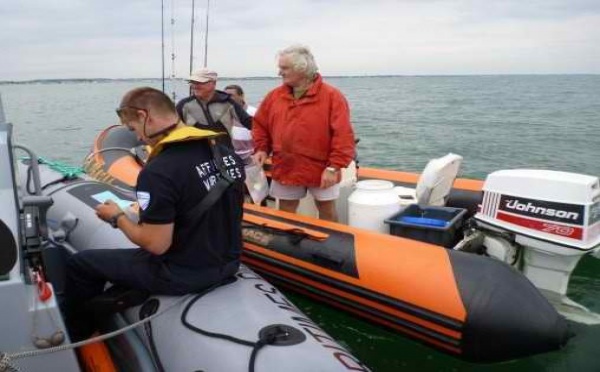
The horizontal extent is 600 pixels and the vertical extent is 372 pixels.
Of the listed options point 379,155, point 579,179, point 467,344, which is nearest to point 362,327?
point 467,344

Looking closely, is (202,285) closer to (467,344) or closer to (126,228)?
(126,228)

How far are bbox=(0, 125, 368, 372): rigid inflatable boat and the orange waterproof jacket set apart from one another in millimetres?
1070

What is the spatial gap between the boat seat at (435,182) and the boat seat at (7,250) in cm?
239

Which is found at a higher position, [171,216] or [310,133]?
[310,133]

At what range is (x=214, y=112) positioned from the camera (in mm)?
4133

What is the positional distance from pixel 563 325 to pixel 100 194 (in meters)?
2.59

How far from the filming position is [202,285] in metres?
2.07

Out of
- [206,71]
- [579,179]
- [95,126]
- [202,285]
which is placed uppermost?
[206,71]

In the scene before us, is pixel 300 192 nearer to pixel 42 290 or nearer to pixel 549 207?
pixel 549 207

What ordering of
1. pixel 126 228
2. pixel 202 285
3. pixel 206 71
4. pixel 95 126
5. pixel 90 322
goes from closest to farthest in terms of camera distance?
pixel 126 228
pixel 202 285
pixel 90 322
pixel 206 71
pixel 95 126

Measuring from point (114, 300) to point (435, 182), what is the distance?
82.8 inches

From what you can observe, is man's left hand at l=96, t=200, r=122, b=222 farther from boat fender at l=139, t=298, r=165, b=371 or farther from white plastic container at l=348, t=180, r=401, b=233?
white plastic container at l=348, t=180, r=401, b=233

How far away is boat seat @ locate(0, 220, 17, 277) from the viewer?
5.05 feet

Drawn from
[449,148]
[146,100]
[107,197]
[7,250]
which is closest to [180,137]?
[146,100]
